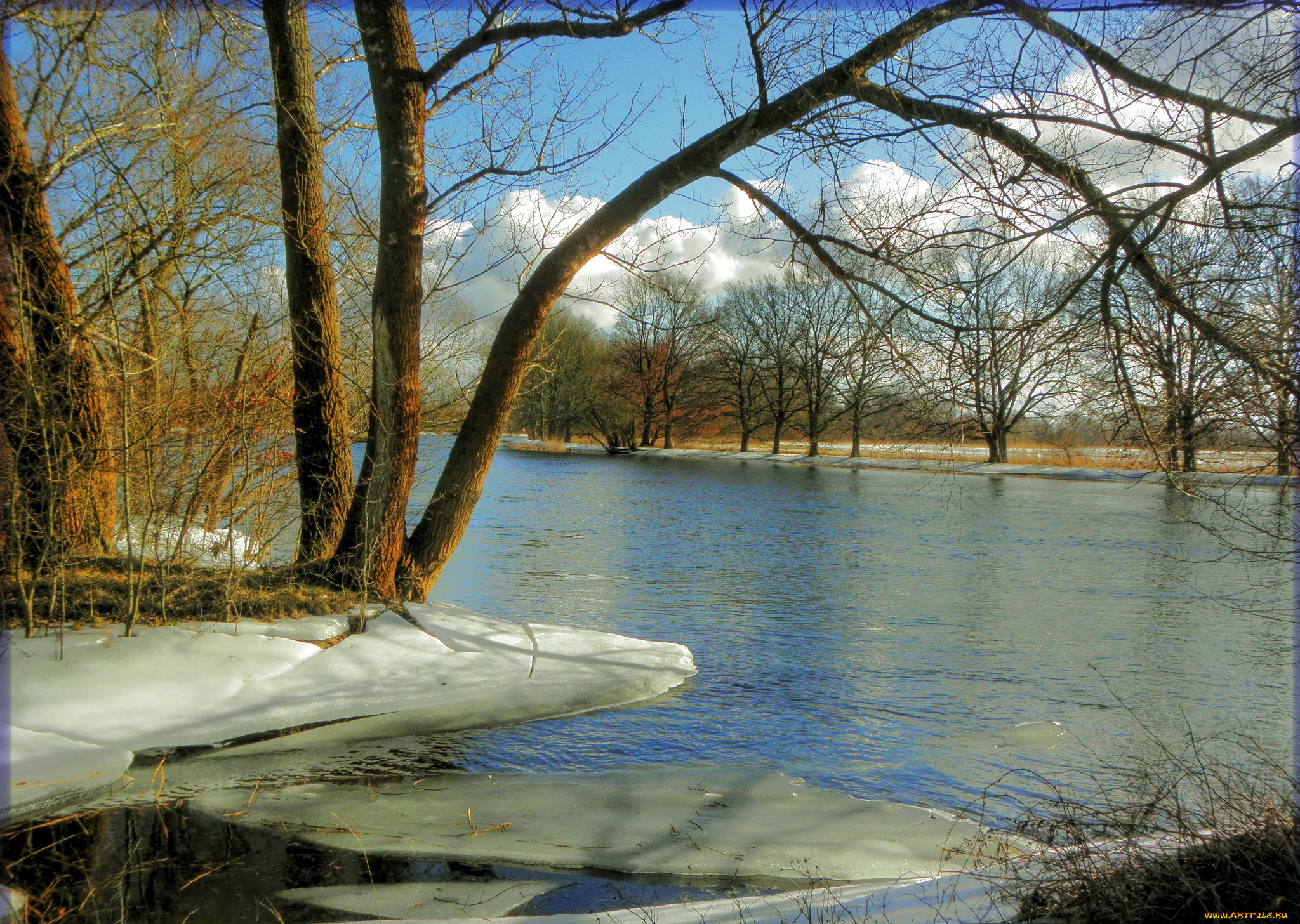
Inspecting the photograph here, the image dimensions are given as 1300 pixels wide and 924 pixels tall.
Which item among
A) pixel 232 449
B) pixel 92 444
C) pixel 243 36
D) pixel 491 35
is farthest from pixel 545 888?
pixel 243 36

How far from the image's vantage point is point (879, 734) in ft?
22.1

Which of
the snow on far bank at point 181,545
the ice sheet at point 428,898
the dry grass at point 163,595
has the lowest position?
the ice sheet at point 428,898

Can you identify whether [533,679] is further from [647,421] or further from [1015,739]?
[647,421]

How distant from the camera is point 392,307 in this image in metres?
7.57

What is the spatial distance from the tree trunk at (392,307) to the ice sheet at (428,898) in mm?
3382

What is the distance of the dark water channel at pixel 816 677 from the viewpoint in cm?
423

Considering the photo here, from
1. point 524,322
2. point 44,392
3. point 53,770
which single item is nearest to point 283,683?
point 53,770

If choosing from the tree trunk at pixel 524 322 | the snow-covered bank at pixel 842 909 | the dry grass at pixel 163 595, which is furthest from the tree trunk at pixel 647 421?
the snow-covered bank at pixel 842 909

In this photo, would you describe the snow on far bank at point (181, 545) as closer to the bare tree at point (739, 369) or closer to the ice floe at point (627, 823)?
the ice floe at point (627, 823)

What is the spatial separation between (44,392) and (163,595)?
159 cm

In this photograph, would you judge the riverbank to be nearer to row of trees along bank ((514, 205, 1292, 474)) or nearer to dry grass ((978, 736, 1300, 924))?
row of trees along bank ((514, 205, 1292, 474))

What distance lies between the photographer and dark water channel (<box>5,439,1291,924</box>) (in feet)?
13.9

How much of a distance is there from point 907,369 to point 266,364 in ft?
20.4

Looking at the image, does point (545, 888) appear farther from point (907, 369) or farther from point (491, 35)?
point (491, 35)
